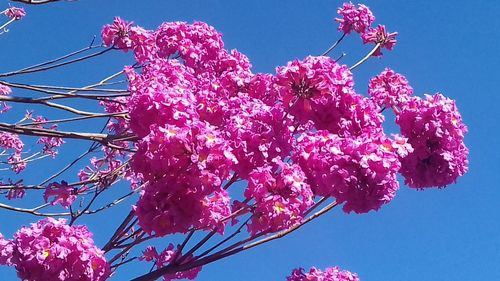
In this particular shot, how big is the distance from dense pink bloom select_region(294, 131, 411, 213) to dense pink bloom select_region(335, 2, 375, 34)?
3534 mm

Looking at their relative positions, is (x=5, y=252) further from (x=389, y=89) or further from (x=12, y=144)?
(x=12, y=144)

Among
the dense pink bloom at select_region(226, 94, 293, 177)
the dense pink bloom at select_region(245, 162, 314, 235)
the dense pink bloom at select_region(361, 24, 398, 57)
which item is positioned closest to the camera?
the dense pink bloom at select_region(245, 162, 314, 235)

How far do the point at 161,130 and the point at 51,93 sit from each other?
1837 mm

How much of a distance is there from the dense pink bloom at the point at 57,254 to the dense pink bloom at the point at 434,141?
2.29m

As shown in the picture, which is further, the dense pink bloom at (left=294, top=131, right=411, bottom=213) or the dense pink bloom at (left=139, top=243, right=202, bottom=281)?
the dense pink bloom at (left=139, top=243, right=202, bottom=281)

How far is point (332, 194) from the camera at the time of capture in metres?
3.76

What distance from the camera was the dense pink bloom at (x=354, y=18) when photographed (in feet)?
23.4

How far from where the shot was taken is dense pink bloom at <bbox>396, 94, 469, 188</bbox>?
14.4ft

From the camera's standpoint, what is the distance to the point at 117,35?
20.8ft

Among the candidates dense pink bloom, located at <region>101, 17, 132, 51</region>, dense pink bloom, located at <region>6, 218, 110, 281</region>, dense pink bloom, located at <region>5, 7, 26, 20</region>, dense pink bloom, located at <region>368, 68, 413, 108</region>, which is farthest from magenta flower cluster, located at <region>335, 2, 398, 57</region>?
dense pink bloom, located at <region>5, 7, 26, 20</region>

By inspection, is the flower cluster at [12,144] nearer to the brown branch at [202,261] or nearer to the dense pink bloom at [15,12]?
the dense pink bloom at [15,12]

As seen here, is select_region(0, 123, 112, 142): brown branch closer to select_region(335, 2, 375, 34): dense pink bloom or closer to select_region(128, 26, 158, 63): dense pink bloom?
select_region(128, 26, 158, 63): dense pink bloom

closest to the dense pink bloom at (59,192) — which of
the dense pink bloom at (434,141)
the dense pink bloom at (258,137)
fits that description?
the dense pink bloom at (258,137)

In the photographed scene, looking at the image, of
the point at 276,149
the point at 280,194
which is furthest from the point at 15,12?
the point at 280,194
